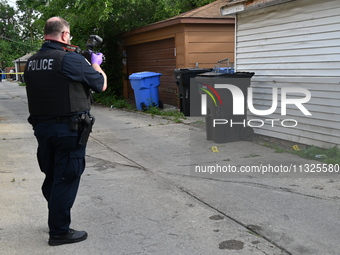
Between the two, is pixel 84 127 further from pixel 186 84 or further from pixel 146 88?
pixel 146 88

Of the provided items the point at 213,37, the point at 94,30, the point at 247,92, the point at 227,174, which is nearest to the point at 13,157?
the point at 227,174

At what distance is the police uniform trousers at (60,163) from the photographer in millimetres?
3793

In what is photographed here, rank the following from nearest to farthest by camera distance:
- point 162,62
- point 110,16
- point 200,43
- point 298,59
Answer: point 298,59 < point 200,43 < point 162,62 < point 110,16

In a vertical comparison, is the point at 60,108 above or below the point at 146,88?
above

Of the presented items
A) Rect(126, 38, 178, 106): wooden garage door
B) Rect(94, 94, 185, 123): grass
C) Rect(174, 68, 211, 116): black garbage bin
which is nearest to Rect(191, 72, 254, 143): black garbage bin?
Rect(94, 94, 185, 123): grass

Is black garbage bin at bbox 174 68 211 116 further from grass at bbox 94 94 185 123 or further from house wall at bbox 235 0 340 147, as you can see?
house wall at bbox 235 0 340 147

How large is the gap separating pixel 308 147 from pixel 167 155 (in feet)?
7.72

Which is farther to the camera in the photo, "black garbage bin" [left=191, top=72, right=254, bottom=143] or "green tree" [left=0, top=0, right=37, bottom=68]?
"green tree" [left=0, top=0, right=37, bottom=68]

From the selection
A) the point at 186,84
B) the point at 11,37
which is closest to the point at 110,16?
the point at 186,84

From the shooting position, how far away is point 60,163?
12.7 feet

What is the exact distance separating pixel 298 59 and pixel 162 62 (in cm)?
715

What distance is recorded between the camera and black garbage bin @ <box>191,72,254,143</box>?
26.4 ft

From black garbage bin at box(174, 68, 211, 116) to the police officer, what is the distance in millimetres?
7526

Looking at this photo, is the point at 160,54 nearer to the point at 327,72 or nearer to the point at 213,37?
the point at 213,37
